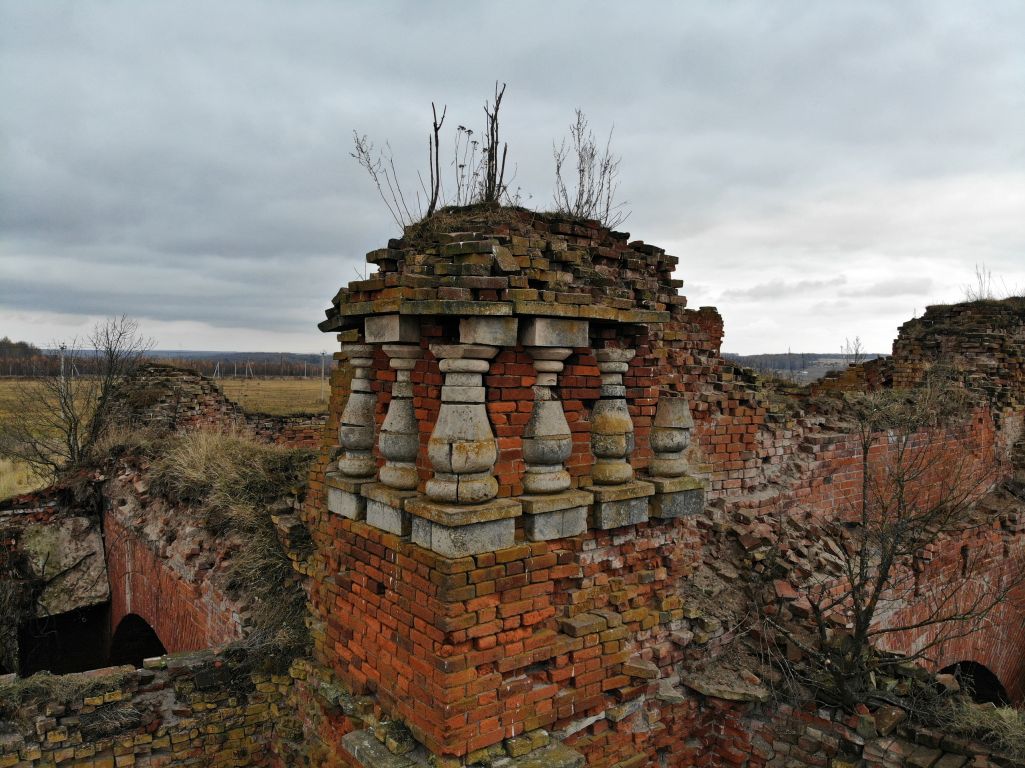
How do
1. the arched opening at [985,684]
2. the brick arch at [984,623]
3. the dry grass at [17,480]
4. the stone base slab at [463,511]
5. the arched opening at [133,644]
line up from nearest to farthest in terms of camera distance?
the stone base slab at [463,511]
the brick arch at [984,623]
the arched opening at [985,684]
the arched opening at [133,644]
the dry grass at [17,480]

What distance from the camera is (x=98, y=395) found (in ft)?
46.6

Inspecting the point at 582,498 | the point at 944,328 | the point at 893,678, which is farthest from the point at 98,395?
the point at 944,328

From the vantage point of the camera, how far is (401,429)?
3490mm

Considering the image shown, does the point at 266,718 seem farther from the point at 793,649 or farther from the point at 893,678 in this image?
the point at 893,678

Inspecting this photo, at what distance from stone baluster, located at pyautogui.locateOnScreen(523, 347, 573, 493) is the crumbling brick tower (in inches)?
0.5

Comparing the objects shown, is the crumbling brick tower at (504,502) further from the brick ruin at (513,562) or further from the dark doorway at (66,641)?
the dark doorway at (66,641)

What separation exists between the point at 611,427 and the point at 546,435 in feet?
1.69

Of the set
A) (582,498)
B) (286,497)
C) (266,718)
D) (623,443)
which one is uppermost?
(623,443)

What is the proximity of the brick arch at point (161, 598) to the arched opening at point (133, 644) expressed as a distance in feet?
0.58

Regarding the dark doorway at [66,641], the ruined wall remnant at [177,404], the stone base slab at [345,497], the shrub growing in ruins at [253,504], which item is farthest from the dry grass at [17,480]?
the stone base slab at [345,497]

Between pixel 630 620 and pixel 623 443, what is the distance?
1.13 m

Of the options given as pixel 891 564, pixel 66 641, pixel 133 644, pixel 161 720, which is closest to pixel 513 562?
pixel 891 564

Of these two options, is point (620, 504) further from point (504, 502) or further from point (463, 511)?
point (463, 511)

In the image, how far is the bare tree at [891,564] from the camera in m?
3.90
